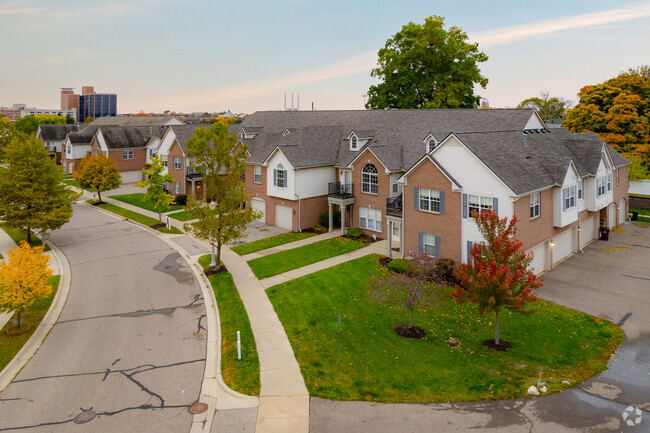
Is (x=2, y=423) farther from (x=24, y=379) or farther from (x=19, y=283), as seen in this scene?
(x=19, y=283)

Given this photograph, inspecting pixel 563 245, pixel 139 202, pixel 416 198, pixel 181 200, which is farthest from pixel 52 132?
pixel 563 245

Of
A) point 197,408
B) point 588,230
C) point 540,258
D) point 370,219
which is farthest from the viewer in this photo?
point 370,219

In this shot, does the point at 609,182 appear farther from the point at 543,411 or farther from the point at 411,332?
the point at 543,411

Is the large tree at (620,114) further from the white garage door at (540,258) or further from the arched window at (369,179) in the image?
the arched window at (369,179)

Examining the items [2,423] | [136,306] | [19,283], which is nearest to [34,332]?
[19,283]

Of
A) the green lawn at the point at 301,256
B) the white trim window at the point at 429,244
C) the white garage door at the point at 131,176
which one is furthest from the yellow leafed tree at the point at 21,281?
the white garage door at the point at 131,176

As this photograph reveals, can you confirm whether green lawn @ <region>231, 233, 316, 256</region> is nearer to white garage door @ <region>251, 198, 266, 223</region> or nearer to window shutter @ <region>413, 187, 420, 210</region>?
white garage door @ <region>251, 198, 266, 223</region>

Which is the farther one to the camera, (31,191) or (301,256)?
(31,191)

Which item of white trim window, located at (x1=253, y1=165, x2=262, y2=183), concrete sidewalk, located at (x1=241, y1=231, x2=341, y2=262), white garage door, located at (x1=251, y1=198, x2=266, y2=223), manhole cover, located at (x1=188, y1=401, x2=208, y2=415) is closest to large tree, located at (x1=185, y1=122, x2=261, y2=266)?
concrete sidewalk, located at (x1=241, y1=231, x2=341, y2=262)
